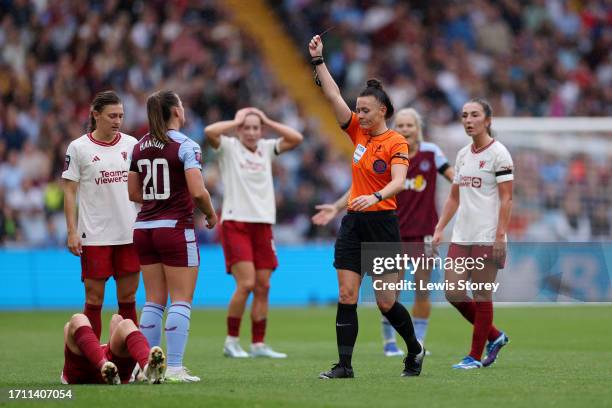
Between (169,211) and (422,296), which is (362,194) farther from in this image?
(422,296)

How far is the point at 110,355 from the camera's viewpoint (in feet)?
30.7

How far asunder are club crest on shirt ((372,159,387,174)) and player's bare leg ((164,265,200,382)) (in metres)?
1.71

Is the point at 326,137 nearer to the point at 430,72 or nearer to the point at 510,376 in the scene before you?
the point at 430,72

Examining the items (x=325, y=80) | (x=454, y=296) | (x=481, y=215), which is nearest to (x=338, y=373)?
(x=454, y=296)

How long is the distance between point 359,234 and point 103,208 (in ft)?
7.84

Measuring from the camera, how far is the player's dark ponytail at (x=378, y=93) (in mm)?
9906

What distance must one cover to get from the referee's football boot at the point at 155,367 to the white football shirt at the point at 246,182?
4643 mm

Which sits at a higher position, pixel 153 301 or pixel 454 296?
pixel 153 301

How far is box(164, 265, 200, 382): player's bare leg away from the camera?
31.4 feet

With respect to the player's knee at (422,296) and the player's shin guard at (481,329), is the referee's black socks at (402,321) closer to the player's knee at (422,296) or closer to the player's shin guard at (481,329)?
the player's shin guard at (481,329)

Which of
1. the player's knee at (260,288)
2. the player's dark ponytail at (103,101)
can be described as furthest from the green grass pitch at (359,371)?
the player's dark ponytail at (103,101)

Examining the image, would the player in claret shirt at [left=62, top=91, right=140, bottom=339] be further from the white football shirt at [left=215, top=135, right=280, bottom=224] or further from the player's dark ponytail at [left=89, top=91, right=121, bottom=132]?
the white football shirt at [left=215, top=135, right=280, bottom=224]

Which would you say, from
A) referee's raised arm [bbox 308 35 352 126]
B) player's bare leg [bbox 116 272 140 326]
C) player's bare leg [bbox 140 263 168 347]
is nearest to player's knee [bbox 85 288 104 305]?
player's bare leg [bbox 116 272 140 326]

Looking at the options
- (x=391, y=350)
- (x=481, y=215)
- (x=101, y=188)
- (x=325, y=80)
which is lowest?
(x=391, y=350)
